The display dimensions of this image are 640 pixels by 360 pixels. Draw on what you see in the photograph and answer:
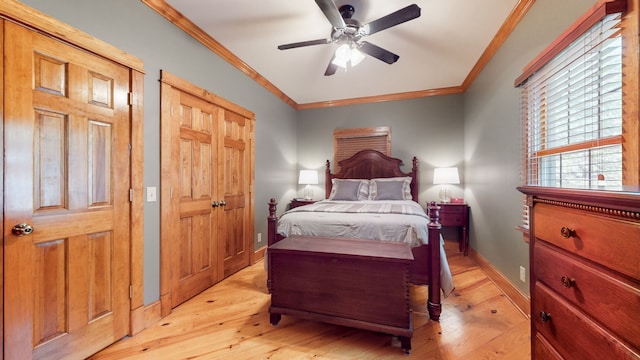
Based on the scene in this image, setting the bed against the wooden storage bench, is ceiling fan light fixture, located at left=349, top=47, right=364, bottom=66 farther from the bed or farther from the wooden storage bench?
the wooden storage bench

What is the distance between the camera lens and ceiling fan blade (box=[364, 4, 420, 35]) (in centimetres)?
179

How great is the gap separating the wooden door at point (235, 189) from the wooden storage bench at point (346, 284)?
3.85 ft

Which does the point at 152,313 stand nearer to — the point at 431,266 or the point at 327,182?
the point at 431,266

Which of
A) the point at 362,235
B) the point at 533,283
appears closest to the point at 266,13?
the point at 362,235

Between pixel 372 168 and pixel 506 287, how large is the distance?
2485mm

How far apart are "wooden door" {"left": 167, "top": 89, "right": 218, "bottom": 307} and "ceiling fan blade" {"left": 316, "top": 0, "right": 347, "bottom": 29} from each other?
145 cm

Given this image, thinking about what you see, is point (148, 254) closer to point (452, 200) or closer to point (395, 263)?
Answer: point (395, 263)

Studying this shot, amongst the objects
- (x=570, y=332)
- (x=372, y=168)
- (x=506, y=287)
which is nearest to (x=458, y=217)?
(x=506, y=287)

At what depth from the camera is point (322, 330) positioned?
6.13 feet

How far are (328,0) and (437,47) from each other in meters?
1.74

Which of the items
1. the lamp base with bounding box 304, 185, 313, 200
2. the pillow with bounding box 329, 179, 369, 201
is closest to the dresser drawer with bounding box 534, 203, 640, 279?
the pillow with bounding box 329, 179, 369, 201

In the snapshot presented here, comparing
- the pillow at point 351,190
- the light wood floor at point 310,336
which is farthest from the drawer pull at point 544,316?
the pillow at point 351,190

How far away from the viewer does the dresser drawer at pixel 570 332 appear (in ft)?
2.14

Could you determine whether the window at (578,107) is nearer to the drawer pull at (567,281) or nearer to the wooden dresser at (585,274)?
the wooden dresser at (585,274)
